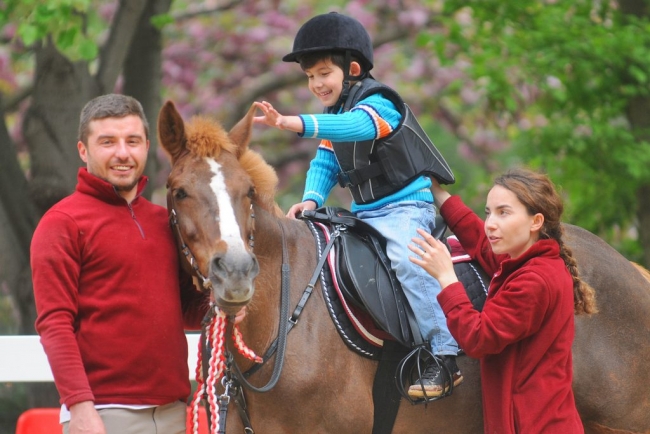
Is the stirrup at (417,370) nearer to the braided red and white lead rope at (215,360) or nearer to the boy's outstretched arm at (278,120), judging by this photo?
the braided red and white lead rope at (215,360)

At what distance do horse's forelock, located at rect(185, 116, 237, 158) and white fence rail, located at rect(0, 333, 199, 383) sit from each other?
2.14 meters

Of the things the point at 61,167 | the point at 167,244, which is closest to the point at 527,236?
the point at 167,244

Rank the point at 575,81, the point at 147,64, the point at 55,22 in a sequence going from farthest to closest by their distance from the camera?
the point at 575,81
the point at 147,64
the point at 55,22

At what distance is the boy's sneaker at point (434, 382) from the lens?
366 centimetres

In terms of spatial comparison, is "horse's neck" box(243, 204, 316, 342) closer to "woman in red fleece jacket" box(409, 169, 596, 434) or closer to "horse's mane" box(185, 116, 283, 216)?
"horse's mane" box(185, 116, 283, 216)

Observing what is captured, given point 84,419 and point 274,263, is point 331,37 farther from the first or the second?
point 84,419

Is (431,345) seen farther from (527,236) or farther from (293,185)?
(293,185)

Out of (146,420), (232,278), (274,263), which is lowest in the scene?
(146,420)

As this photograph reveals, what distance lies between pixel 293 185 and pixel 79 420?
9650 mm

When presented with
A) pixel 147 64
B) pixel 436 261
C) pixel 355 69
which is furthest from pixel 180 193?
pixel 147 64

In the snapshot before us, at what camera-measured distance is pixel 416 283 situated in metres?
3.72

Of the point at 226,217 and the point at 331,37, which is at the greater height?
the point at 331,37

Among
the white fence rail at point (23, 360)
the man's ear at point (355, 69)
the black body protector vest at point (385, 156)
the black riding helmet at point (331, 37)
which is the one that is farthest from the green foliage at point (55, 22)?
the black body protector vest at point (385, 156)

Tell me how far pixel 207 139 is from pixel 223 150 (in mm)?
86
